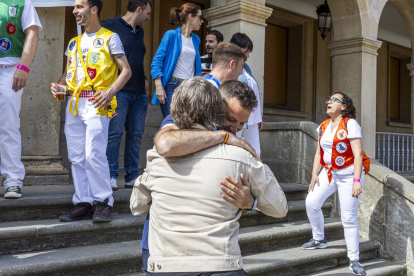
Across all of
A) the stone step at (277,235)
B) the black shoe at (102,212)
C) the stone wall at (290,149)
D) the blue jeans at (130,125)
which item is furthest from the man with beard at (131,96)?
the stone wall at (290,149)

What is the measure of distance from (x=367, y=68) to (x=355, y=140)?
168 inches

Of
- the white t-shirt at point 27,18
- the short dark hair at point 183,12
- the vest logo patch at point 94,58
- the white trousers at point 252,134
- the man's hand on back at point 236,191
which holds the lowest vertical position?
the man's hand on back at point 236,191

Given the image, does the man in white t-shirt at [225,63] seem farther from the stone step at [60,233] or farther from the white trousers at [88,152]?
the stone step at [60,233]

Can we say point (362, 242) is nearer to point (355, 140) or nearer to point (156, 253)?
point (355, 140)

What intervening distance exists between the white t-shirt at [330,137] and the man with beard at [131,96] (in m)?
1.82

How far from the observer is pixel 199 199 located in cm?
179

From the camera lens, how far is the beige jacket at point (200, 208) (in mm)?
1781

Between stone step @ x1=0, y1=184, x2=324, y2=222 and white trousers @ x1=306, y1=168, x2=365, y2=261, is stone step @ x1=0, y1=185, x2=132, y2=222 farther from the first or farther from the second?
white trousers @ x1=306, y1=168, x2=365, y2=261

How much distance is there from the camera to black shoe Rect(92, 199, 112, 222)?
3627 millimetres

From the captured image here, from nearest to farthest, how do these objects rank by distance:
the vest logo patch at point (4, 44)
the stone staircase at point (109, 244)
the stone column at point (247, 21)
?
1. the stone staircase at point (109, 244)
2. the vest logo patch at point (4, 44)
3. the stone column at point (247, 21)

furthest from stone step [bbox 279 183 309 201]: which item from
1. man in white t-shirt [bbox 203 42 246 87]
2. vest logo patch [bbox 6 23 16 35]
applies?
vest logo patch [bbox 6 23 16 35]

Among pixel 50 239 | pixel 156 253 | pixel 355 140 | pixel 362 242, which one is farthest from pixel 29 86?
pixel 362 242

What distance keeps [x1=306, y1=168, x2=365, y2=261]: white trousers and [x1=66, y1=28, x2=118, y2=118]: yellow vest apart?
2238mm

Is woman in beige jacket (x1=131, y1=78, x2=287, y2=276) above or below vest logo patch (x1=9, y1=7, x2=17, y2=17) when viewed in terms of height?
below
